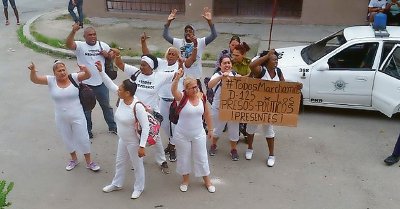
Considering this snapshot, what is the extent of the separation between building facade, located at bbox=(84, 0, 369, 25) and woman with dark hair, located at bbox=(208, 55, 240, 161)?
7038 millimetres

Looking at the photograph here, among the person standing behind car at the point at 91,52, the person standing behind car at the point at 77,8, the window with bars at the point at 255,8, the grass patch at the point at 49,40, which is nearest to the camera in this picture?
the person standing behind car at the point at 91,52

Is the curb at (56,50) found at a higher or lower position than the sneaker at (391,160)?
higher

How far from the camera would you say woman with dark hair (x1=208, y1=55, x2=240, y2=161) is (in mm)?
6051

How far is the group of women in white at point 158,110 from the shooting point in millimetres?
5395

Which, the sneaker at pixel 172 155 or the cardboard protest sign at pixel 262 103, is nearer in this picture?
the cardboard protest sign at pixel 262 103

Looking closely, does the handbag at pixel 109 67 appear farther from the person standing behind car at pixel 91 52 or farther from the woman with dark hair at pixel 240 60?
the woman with dark hair at pixel 240 60

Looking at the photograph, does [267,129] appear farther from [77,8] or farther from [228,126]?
[77,8]

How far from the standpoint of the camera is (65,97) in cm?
584

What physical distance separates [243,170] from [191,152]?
1.03m

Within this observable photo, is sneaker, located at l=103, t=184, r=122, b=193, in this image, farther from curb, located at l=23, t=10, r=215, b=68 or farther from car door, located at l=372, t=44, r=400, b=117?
curb, located at l=23, t=10, r=215, b=68

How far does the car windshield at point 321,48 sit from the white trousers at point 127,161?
380 cm

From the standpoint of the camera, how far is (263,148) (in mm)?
7090

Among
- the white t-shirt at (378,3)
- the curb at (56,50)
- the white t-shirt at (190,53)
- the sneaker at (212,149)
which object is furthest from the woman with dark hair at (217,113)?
A: the white t-shirt at (378,3)

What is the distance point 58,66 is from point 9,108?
3178mm
